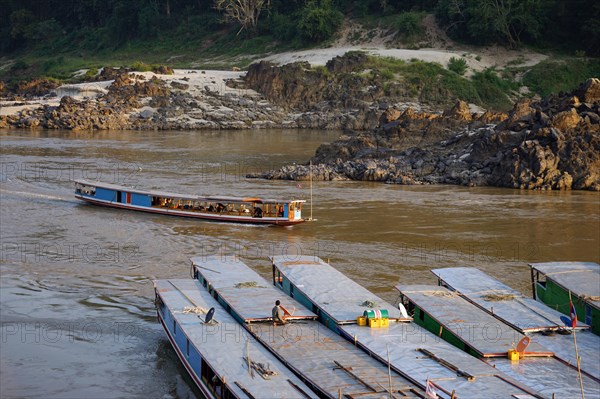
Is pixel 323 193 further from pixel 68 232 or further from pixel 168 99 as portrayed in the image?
pixel 168 99

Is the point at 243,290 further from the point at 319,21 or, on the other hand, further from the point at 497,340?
the point at 319,21

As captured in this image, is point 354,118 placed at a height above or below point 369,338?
above

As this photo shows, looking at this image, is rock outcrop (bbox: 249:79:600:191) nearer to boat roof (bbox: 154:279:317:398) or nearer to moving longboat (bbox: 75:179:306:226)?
moving longboat (bbox: 75:179:306:226)

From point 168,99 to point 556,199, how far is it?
31.7 m

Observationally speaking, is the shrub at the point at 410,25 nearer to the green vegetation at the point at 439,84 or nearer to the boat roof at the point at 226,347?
the green vegetation at the point at 439,84

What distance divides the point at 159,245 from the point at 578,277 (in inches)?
474

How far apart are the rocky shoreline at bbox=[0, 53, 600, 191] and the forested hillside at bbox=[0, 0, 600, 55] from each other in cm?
806

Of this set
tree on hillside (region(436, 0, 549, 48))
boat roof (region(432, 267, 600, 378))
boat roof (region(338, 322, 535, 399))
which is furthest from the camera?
tree on hillside (region(436, 0, 549, 48))

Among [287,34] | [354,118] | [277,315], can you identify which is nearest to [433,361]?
[277,315]

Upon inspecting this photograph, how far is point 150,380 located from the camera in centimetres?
1597

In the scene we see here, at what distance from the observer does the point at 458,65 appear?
2354 inches

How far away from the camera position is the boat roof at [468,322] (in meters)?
14.3

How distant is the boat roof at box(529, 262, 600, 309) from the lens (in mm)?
16828

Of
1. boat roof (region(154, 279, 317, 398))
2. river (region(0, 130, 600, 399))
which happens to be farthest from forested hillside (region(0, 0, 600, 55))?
boat roof (region(154, 279, 317, 398))
